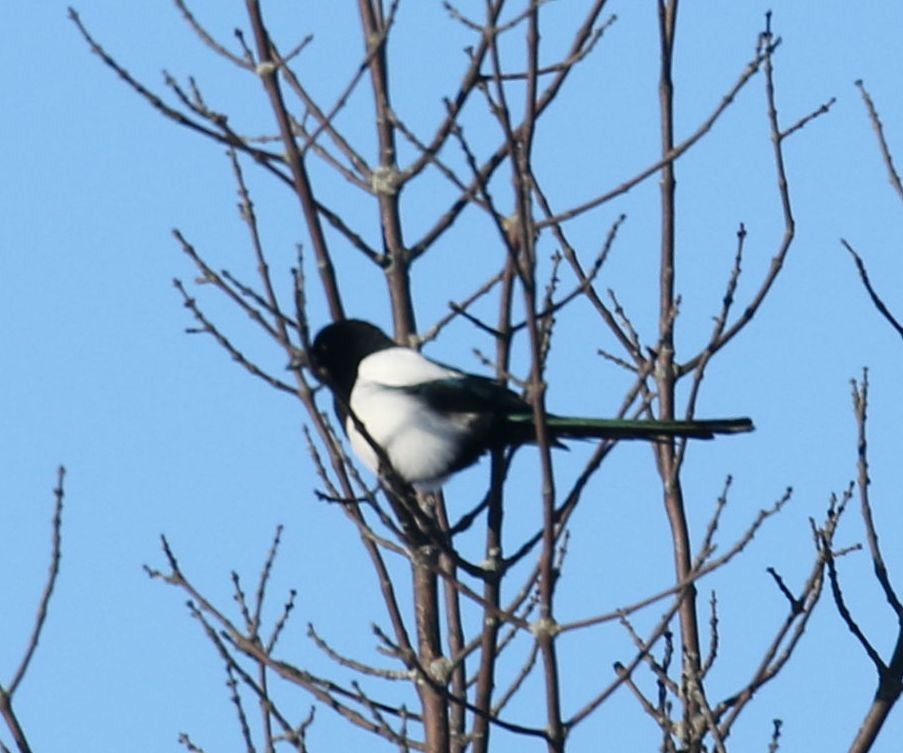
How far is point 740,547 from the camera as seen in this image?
3.51m

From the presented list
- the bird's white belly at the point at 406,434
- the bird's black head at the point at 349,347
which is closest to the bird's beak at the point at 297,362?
the bird's white belly at the point at 406,434

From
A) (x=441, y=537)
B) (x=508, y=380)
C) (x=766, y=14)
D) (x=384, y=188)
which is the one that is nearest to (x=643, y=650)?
(x=441, y=537)

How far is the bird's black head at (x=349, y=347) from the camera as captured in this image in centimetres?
463

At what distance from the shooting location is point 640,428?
3.82 meters

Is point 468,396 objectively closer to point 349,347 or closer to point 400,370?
point 400,370

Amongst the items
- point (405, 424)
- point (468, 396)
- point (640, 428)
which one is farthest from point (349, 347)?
point (640, 428)

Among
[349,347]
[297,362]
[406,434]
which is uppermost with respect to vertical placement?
[349,347]

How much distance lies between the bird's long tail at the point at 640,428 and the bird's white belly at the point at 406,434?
A: 0.44 m

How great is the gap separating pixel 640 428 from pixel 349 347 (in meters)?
1.08

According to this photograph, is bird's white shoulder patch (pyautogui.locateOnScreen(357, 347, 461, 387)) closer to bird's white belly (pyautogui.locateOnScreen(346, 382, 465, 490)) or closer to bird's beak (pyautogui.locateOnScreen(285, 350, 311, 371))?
bird's white belly (pyautogui.locateOnScreen(346, 382, 465, 490))

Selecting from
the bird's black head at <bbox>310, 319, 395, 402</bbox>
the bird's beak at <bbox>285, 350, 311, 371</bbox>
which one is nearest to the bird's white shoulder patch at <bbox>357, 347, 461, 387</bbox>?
the bird's black head at <bbox>310, 319, 395, 402</bbox>

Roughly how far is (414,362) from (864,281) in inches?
43.4

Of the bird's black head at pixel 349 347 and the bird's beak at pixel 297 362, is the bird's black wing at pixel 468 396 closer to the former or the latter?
the bird's black head at pixel 349 347

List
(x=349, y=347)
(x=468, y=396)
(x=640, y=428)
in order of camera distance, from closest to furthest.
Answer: (x=640, y=428)
(x=468, y=396)
(x=349, y=347)
